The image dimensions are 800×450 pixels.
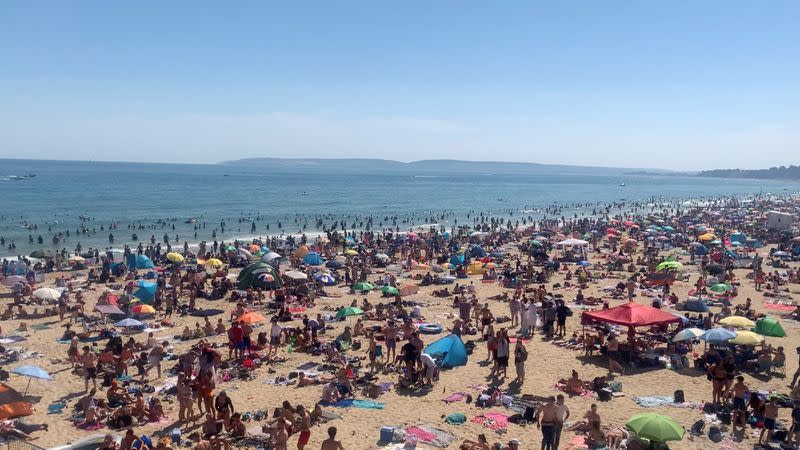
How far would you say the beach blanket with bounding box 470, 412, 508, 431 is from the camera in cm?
1054

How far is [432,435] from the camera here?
10.2 m

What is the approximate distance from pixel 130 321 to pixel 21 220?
46.8m

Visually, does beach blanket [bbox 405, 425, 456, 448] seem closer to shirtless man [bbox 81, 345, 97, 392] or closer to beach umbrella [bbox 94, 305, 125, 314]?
shirtless man [bbox 81, 345, 97, 392]

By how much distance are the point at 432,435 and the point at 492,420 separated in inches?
51.6

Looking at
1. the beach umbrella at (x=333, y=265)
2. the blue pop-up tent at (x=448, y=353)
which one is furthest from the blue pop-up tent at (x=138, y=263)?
the blue pop-up tent at (x=448, y=353)

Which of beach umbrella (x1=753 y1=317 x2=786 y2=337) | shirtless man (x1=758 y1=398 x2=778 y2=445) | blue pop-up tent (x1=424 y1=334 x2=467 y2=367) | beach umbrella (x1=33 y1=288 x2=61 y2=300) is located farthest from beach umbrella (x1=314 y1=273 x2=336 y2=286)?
shirtless man (x1=758 y1=398 x2=778 y2=445)

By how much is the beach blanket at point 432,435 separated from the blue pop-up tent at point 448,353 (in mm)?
3102

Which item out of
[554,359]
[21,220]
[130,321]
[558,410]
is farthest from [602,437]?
→ [21,220]

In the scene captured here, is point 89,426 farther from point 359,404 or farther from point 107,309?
point 107,309

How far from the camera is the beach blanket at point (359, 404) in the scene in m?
11.5

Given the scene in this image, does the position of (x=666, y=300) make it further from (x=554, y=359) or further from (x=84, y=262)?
(x=84, y=262)

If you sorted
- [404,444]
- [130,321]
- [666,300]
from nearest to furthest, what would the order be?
[404,444], [130,321], [666,300]

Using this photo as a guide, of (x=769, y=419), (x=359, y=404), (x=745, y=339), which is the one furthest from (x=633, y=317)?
(x=359, y=404)

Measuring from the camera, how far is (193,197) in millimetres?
88500
